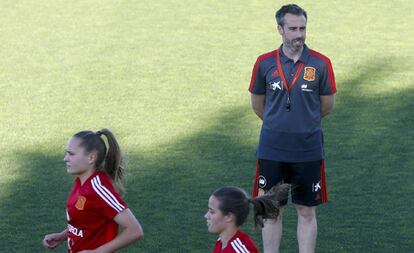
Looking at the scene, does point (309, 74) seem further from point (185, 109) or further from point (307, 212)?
point (185, 109)

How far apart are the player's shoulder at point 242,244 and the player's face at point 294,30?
1.85 meters

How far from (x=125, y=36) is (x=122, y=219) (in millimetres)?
8072

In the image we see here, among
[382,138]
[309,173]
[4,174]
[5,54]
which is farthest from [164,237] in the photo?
[5,54]

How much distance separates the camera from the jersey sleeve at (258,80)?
673 centimetres

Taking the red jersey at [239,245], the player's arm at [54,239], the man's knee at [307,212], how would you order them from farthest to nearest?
the man's knee at [307,212]
the player's arm at [54,239]
the red jersey at [239,245]

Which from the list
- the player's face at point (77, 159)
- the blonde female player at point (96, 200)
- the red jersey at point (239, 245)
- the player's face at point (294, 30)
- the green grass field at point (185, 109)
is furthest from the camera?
the green grass field at point (185, 109)

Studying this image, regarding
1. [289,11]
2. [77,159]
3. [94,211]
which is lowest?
[94,211]

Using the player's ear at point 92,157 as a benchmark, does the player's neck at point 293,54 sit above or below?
above

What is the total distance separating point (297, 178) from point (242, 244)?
1784mm

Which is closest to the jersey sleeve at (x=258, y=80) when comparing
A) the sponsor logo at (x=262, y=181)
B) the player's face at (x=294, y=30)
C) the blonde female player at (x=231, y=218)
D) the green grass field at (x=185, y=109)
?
the player's face at (x=294, y=30)

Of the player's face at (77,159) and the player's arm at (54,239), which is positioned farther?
the player's arm at (54,239)

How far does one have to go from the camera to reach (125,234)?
5.18 m

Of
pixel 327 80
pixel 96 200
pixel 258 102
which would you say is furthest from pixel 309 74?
pixel 96 200

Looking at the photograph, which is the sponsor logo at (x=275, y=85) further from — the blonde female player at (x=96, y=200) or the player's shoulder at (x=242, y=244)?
the player's shoulder at (x=242, y=244)
